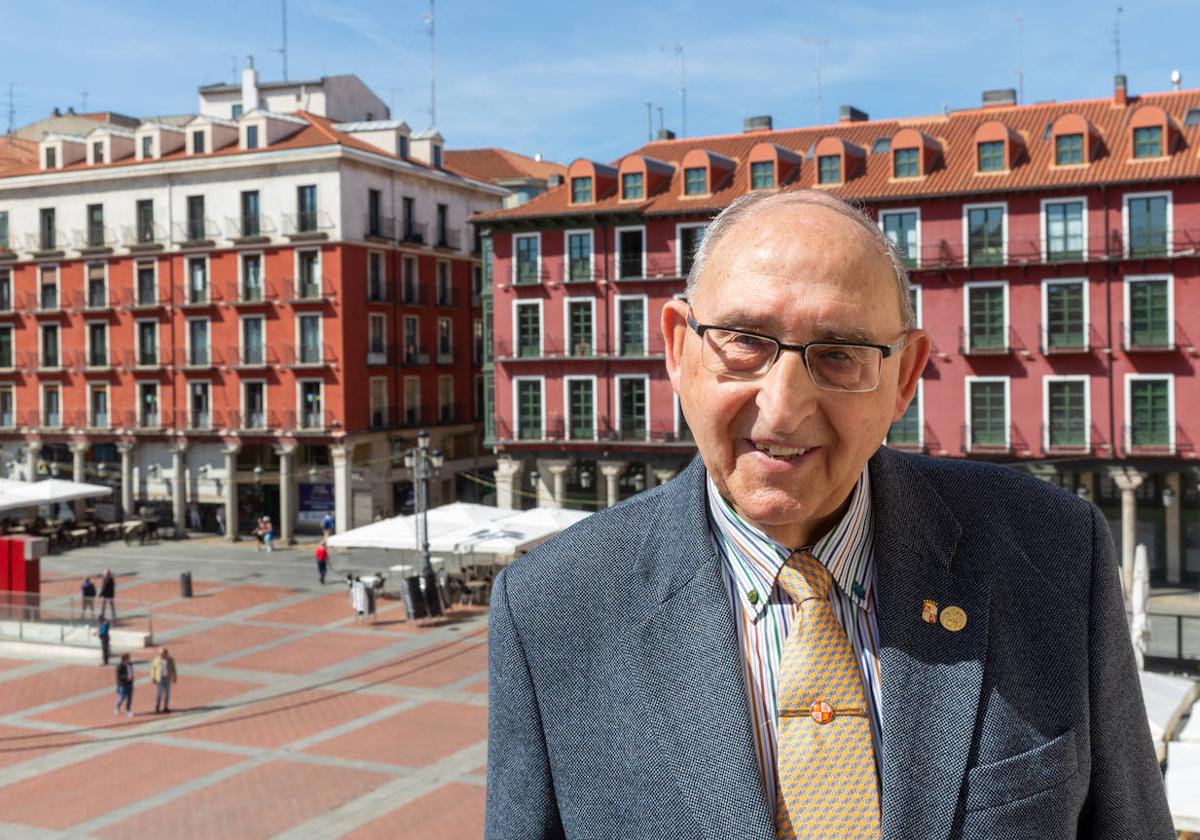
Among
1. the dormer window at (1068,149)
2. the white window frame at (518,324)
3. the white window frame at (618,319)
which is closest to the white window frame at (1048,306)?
the dormer window at (1068,149)

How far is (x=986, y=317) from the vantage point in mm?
36969

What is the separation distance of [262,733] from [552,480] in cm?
2240

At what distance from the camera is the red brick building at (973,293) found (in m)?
34.8

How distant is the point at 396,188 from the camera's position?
160 feet

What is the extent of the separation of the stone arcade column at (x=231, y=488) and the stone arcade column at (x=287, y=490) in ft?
6.33

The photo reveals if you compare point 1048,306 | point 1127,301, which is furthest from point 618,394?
point 1127,301

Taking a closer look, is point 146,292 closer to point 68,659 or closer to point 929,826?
point 68,659

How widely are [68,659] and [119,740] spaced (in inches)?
310

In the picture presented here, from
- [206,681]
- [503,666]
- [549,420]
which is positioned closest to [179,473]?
[549,420]

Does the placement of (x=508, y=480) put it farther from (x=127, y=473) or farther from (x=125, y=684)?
(x=125, y=684)

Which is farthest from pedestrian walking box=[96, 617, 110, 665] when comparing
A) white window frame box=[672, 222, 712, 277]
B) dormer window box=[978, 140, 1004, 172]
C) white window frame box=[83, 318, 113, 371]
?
dormer window box=[978, 140, 1004, 172]

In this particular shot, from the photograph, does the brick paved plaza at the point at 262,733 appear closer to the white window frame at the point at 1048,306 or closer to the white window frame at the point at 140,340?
the white window frame at the point at 140,340

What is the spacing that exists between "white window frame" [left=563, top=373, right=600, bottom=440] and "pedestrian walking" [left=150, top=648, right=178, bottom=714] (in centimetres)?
2081

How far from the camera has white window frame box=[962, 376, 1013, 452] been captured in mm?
36219
